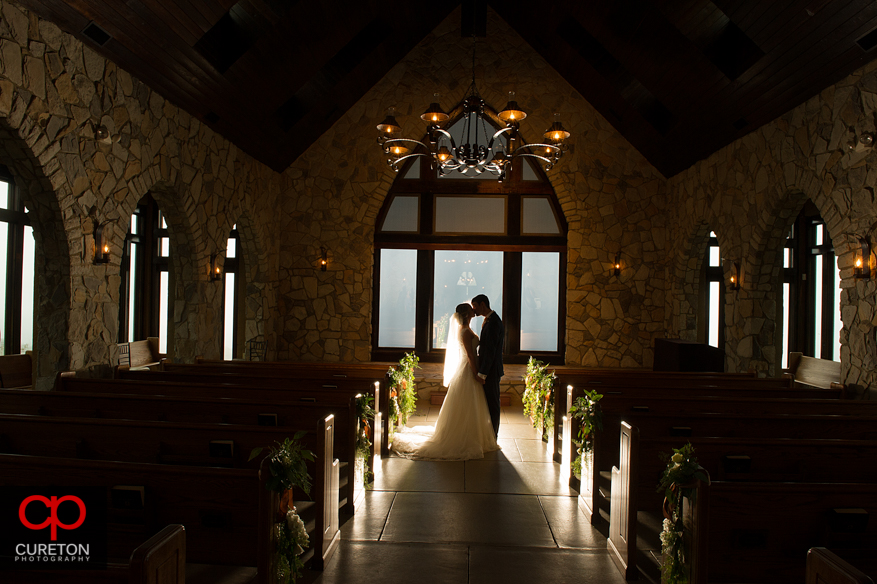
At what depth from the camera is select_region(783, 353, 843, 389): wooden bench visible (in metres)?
5.88

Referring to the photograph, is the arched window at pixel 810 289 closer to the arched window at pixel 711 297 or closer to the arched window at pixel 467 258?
the arched window at pixel 711 297

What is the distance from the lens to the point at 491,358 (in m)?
5.50

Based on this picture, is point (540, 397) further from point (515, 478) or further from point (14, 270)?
point (14, 270)

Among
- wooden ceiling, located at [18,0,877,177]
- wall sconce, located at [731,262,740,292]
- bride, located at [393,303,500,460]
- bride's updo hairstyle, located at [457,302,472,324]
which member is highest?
wooden ceiling, located at [18,0,877,177]

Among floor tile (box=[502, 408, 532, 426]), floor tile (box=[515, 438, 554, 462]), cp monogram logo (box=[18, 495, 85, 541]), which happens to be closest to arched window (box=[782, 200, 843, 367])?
floor tile (box=[502, 408, 532, 426])

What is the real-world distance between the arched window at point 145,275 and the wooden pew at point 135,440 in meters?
7.51

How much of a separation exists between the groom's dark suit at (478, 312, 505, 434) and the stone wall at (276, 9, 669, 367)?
14.0 feet

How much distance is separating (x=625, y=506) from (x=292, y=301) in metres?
7.65

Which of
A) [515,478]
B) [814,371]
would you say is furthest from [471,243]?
[515,478]

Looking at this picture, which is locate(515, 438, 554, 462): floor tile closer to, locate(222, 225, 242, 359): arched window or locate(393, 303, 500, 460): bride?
locate(393, 303, 500, 460): bride

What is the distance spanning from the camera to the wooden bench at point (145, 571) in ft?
4.13

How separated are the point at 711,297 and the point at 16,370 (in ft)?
34.6

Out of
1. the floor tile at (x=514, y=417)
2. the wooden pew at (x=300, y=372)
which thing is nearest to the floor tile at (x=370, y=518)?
the wooden pew at (x=300, y=372)

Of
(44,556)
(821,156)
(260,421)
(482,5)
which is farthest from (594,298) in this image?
(44,556)
